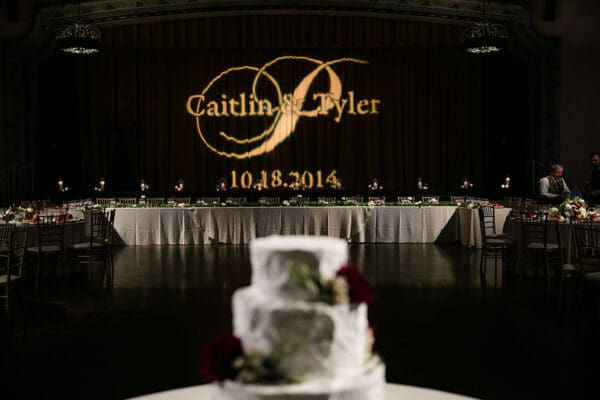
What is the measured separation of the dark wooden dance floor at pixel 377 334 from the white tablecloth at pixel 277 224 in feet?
9.27

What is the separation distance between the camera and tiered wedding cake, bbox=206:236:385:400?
2062 millimetres

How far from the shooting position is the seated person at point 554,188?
31.6ft

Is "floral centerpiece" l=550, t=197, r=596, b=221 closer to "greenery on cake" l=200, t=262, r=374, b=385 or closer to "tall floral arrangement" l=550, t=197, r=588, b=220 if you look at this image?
"tall floral arrangement" l=550, t=197, r=588, b=220

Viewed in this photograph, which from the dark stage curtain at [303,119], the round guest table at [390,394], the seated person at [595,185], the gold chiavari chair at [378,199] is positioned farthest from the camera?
the dark stage curtain at [303,119]

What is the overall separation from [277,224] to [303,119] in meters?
5.04

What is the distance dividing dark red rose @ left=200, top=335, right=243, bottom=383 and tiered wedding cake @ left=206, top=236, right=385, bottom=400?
0.02 m

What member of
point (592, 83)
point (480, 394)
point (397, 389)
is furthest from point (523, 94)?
point (397, 389)

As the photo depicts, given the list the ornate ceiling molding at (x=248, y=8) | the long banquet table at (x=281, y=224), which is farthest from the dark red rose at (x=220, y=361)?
the ornate ceiling molding at (x=248, y=8)

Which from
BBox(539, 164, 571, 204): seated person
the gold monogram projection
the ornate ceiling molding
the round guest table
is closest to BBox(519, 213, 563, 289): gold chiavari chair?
BBox(539, 164, 571, 204): seated person

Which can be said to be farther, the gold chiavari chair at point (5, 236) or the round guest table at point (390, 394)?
the gold chiavari chair at point (5, 236)

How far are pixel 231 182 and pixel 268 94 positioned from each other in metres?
2.19

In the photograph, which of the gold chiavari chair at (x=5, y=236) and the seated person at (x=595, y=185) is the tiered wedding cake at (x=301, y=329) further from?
the seated person at (x=595, y=185)

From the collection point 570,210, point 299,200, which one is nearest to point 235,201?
point 299,200

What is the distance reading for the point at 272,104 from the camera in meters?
16.5
